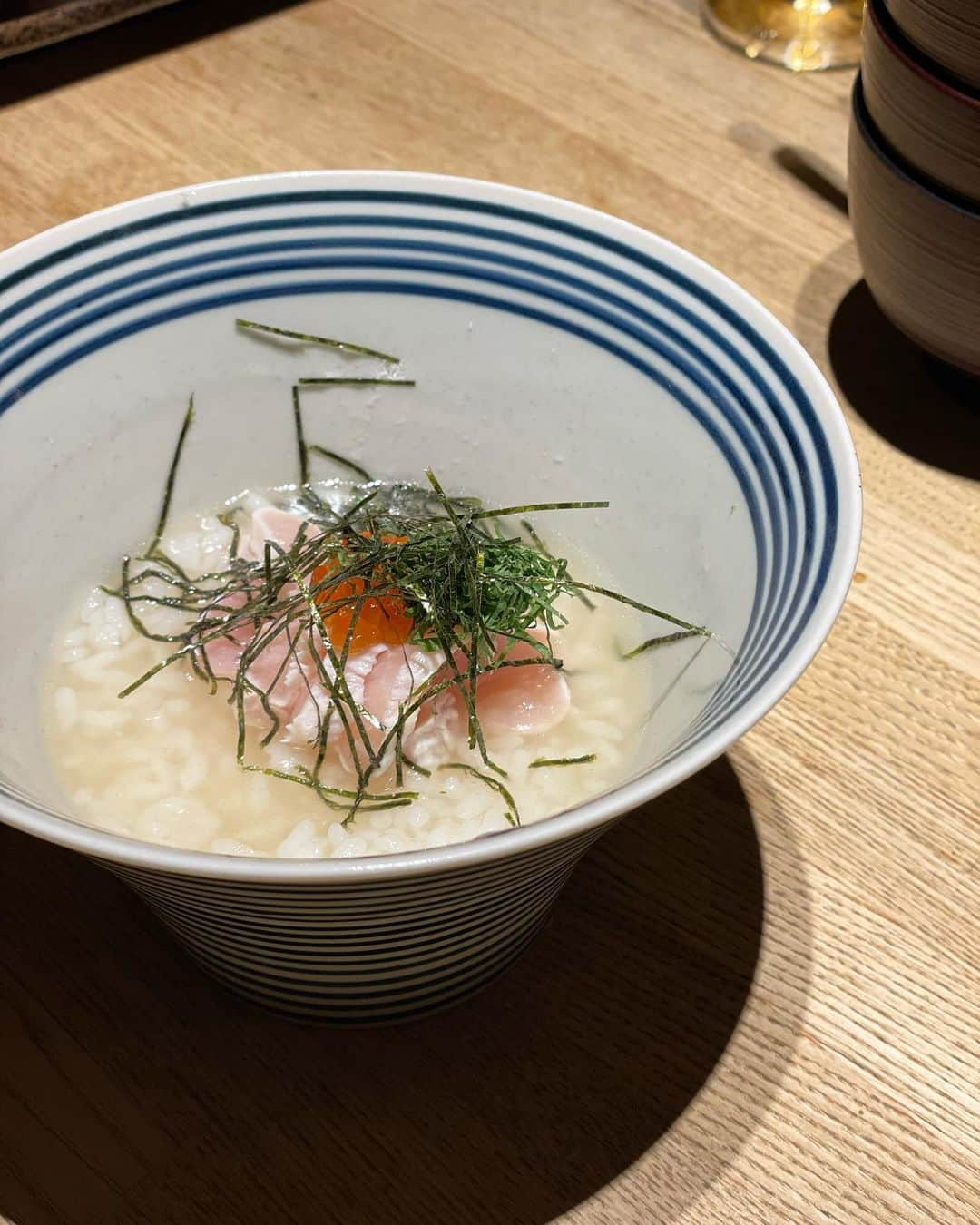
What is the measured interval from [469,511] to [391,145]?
898mm

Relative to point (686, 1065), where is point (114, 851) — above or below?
above

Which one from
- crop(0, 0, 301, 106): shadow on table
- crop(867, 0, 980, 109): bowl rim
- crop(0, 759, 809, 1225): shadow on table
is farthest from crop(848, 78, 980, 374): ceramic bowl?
crop(0, 0, 301, 106): shadow on table

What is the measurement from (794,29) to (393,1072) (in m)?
1.96

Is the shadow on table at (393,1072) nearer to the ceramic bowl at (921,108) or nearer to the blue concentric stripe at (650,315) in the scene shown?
the blue concentric stripe at (650,315)

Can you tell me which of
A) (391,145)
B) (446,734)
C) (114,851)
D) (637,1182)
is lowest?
(637,1182)

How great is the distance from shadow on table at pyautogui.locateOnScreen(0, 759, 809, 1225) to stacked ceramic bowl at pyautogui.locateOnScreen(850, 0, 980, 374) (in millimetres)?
719

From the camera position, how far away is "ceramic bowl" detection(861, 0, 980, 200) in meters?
1.28

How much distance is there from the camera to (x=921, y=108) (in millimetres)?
1322

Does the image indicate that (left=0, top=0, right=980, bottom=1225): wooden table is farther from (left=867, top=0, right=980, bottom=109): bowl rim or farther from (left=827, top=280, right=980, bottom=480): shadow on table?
(left=867, top=0, right=980, bottom=109): bowl rim

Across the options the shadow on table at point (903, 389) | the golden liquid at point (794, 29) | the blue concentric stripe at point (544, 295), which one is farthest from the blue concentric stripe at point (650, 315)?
the golden liquid at point (794, 29)

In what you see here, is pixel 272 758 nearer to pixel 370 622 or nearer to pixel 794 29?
pixel 370 622

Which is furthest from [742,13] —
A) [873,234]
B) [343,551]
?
[343,551]

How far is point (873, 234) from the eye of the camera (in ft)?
4.91

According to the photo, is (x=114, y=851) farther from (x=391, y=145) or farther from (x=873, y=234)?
(x=391, y=145)
